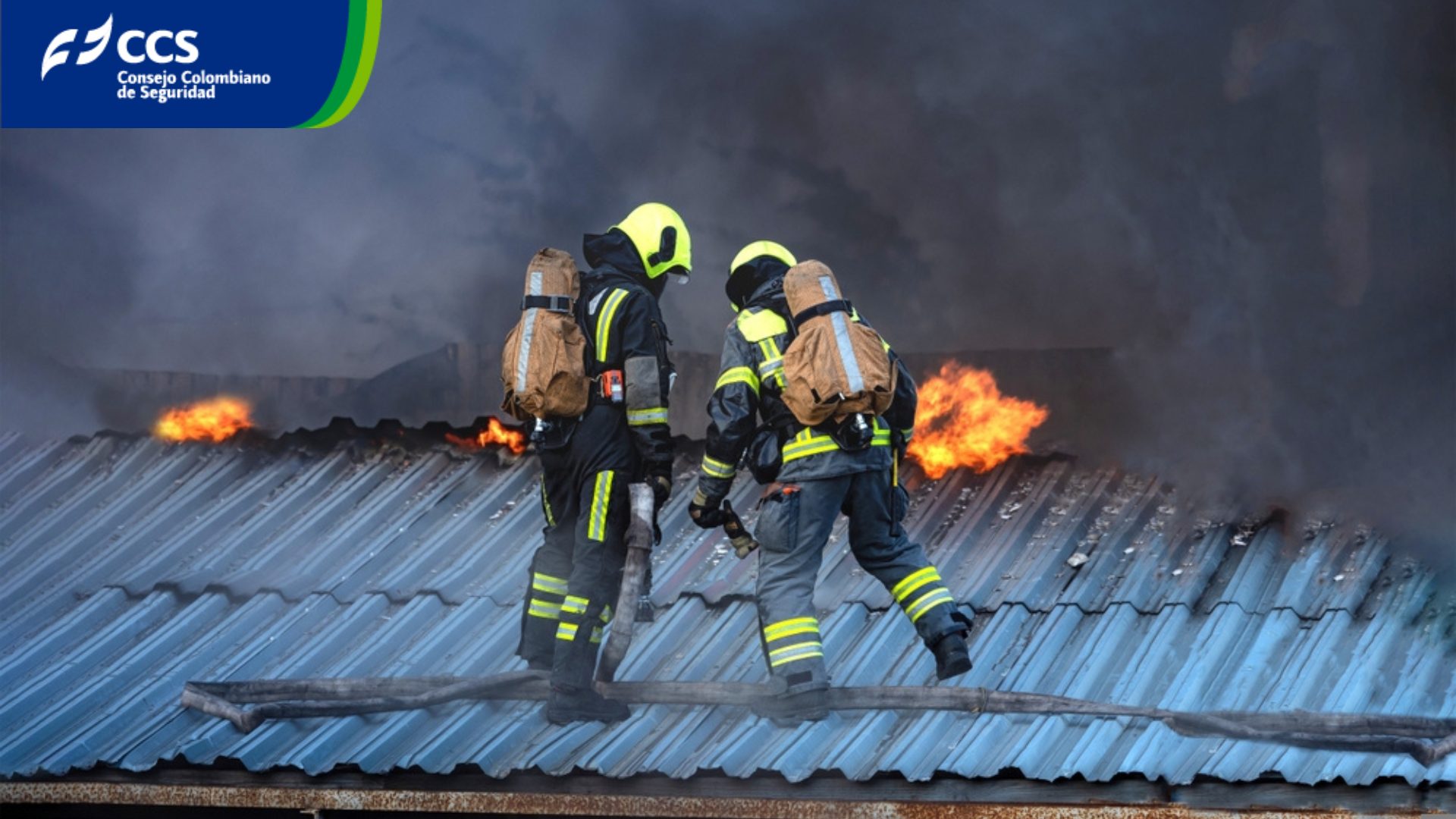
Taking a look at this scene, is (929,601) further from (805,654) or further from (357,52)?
(357,52)

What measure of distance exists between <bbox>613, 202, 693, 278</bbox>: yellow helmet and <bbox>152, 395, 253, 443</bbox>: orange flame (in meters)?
4.02

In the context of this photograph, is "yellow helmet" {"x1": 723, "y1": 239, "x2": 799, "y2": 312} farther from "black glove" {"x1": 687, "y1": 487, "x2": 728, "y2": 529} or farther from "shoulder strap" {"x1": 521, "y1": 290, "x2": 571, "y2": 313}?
"black glove" {"x1": 687, "y1": 487, "x2": 728, "y2": 529}

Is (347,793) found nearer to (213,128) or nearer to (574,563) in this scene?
(574,563)

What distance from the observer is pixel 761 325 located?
535cm

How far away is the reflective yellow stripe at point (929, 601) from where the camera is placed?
17.0 feet

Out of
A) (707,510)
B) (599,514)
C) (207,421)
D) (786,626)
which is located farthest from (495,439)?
(786,626)

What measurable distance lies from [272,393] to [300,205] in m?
1.19

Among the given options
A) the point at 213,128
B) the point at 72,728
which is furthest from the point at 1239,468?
the point at 213,128

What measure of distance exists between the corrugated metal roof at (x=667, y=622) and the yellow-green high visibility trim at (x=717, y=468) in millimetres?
877

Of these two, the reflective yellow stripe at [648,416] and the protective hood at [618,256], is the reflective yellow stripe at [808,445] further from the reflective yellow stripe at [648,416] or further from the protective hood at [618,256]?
the protective hood at [618,256]

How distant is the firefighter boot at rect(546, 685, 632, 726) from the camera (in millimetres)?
5316

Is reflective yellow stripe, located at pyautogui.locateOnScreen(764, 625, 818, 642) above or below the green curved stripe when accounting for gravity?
below

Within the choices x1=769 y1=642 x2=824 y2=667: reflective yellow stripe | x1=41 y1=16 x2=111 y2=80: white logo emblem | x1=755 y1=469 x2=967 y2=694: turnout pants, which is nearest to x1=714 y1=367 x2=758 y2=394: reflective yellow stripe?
x1=755 y1=469 x2=967 y2=694: turnout pants

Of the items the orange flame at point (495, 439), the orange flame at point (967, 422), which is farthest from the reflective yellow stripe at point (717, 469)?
the orange flame at point (495, 439)
